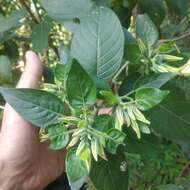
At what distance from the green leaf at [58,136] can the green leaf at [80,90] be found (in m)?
0.04

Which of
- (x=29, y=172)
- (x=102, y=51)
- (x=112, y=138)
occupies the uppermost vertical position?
(x=102, y=51)

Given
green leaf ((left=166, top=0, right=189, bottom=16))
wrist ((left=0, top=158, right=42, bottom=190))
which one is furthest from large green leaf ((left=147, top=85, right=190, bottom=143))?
green leaf ((left=166, top=0, right=189, bottom=16))

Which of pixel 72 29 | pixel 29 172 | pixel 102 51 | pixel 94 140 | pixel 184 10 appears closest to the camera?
pixel 94 140

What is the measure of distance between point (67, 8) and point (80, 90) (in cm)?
30

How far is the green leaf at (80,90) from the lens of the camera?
613mm

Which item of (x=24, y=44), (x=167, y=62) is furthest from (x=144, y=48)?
(x=24, y=44)

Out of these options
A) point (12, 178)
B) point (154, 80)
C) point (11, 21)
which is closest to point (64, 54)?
point (154, 80)

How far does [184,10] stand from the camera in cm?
117

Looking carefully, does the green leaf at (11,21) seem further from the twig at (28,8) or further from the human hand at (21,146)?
the human hand at (21,146)

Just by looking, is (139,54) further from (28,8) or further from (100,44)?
(28,8)

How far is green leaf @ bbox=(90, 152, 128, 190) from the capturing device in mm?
705

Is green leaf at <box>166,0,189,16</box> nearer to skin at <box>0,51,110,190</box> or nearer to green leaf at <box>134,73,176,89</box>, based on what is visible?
skin at <box>0,51,110,190</box>

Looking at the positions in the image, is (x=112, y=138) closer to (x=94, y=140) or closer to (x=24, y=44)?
(x=94, y=140)

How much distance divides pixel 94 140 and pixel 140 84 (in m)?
0.12
